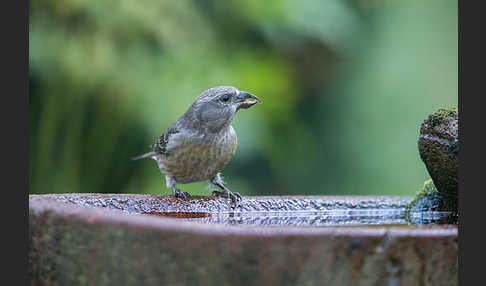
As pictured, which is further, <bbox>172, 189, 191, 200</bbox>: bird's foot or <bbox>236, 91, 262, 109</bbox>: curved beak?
<bbox>236, 91, 262, 109</bbox>: curved beak

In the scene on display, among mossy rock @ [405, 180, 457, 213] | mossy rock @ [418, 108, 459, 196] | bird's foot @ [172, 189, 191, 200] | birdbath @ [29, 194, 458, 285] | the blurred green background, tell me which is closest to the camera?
birdbath @ [29, 194, 458, 285]

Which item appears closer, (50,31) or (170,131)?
(170,131)

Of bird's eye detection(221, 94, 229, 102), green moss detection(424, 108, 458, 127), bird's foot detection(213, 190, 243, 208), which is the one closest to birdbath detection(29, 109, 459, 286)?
green moss detection(424, 108, 458, 127)

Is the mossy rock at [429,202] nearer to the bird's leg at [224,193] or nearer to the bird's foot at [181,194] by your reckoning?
the bird's leg at [224,193]

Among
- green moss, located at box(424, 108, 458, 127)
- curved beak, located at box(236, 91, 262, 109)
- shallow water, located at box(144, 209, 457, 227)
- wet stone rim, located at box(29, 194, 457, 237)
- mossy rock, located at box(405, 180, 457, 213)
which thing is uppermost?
curved beak, located at box(236, 91, 262, 109)

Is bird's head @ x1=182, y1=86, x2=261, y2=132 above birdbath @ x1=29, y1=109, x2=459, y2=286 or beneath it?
above

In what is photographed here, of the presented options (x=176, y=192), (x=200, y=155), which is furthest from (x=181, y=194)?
(x=200, y=155)

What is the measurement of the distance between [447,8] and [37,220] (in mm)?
6191

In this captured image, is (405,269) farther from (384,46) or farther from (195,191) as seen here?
(384,46)

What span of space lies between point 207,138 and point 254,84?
2217mm

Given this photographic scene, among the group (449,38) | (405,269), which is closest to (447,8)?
(449,38)

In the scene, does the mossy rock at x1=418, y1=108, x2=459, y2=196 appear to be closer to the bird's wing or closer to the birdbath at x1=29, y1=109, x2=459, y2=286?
the birdbath at x1=29, y1=109, x2=459, y2=286

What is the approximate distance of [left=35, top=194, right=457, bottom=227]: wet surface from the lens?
11.7 ft

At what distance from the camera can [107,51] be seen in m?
5.62
